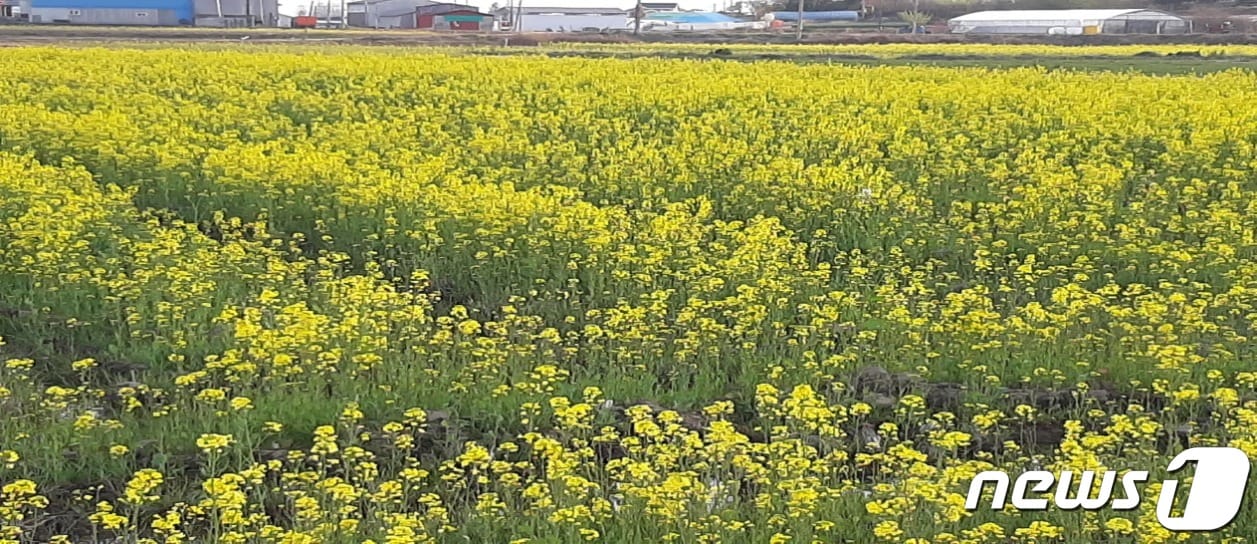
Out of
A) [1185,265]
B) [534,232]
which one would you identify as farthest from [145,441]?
[1185,265]

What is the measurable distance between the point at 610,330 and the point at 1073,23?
73051 millimetres

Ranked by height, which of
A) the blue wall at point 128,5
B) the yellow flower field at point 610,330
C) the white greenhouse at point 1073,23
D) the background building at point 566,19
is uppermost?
the blue wall at point 128,5

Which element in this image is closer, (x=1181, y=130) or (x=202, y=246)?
(x=202, y=246)

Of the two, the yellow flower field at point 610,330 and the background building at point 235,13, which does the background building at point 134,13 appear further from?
the yellow flower field at point 610,330

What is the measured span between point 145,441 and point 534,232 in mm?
3986

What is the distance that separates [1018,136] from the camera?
15.8 metres

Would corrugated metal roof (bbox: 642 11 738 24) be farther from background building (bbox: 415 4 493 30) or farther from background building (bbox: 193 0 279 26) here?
background building (bbox: 193 0 279 26)

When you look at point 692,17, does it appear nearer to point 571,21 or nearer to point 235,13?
point 571,21

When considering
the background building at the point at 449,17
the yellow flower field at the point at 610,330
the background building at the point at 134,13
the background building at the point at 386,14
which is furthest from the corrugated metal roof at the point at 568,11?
the yellow flower field at the point at 610,330

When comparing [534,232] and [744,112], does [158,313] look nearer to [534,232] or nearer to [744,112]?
[534,232]

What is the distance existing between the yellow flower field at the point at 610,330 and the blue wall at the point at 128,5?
69.6 meters

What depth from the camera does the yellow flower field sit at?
5324mm

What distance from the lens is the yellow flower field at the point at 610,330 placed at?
5.32 metres

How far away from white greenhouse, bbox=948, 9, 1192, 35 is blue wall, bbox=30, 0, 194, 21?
153ft
